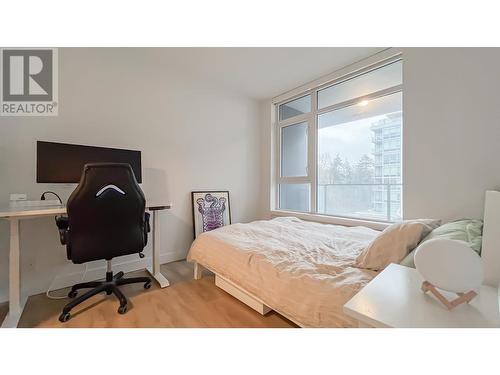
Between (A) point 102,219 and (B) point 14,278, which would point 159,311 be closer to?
(A) point 102,219

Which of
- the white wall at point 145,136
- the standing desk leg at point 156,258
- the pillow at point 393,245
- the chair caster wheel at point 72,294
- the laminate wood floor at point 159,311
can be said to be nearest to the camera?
the pillow at point 393,245

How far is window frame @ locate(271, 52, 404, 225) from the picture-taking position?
2301 millimetres

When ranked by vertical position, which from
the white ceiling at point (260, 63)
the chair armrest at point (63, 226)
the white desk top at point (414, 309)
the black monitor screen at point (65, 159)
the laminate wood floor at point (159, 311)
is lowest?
the laminate wood floor at point (159, 311)

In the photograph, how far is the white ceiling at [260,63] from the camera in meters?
2.18

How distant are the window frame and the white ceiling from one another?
134 mm

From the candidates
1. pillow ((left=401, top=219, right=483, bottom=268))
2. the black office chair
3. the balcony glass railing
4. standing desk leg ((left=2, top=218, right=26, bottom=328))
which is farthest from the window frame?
standing desk leg ((left=2, top=218, right=26, bottom=328))

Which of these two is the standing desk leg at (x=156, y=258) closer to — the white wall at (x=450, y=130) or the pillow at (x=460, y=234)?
the pillow at (x=460, y=234)

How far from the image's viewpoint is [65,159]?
6.01 feet

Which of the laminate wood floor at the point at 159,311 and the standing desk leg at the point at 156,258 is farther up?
the standing desk leg at the point at 156,258

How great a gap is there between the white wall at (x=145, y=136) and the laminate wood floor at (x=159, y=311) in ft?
1.67

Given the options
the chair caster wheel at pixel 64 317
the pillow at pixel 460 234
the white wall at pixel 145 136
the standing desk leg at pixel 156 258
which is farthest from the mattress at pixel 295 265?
the white wall at pixel 145 136

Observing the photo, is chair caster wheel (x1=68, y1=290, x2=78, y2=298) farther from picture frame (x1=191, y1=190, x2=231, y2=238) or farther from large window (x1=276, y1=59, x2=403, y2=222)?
large window (x1=276, y1=59, x2=403, y2=222)

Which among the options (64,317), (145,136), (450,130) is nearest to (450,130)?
(450,130)
